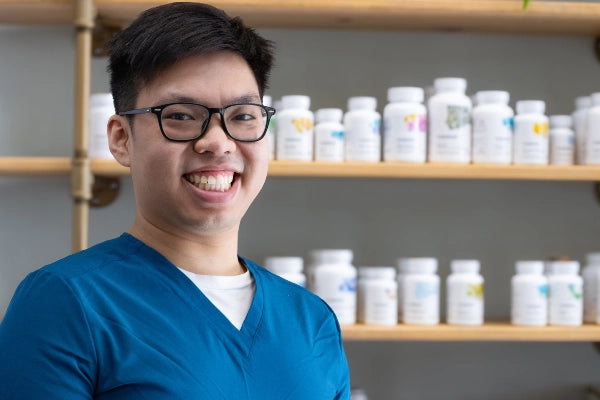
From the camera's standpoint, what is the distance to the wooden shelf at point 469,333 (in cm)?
169

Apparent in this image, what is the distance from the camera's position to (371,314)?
5.63 feet

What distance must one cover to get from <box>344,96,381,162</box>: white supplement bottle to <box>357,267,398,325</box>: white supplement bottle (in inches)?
9.6

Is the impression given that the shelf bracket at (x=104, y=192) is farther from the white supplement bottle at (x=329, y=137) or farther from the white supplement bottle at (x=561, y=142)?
the white supplement bottle at (x=561, y=142)

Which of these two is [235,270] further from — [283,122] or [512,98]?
[512,98]

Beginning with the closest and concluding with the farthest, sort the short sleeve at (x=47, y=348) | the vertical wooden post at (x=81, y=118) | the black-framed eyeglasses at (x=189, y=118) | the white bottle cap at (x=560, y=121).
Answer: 1. the short sleeve at (x=47, y=348)
2. the black-framed eyeglasses at (x=189, y=118)
3. the vertical wooden post at (x=81, y=118)
4. the white bottle cap at (x=560, y=121)

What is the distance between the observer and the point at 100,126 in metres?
1.71

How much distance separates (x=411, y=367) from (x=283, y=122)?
0.73m

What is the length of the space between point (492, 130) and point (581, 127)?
215 millimetres

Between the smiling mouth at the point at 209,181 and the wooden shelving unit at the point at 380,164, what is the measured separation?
86cm

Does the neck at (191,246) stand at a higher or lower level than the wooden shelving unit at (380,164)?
lower

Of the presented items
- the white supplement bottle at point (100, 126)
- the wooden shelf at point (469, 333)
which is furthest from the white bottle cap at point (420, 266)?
the white supplement bottle at point (100, 126)

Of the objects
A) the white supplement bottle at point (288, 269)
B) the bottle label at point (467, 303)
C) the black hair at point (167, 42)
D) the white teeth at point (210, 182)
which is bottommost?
the bottle label at point (467, 303)

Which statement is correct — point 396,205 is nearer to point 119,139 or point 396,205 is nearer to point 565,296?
point 565,296

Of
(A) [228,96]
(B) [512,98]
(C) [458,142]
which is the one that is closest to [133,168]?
(A) [228,96]
